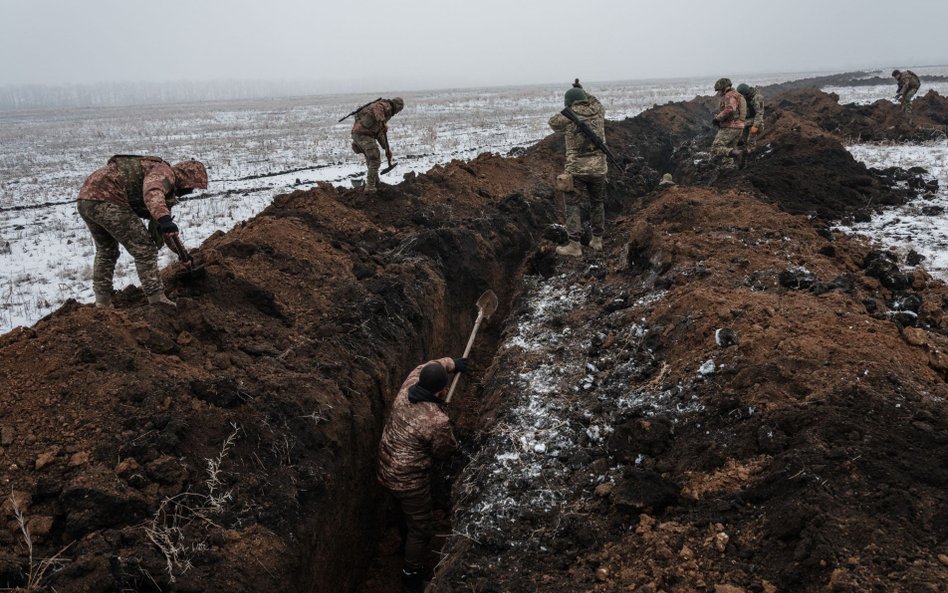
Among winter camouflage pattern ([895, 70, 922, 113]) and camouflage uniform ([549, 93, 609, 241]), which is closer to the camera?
camouflage uniform ([549, 93, 609, 241])

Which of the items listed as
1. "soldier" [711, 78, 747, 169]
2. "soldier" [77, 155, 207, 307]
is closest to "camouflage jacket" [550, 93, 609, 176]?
"soldier" [711, 78, 747, 169]

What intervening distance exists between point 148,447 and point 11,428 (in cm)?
78

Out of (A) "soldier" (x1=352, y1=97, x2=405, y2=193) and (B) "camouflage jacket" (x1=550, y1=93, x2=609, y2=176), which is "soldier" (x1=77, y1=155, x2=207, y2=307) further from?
(B) "camouflage jacket" (x1=550, y1=93, x2=609, y2=176)

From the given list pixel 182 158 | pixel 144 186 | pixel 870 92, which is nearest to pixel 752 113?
pixel 144 186

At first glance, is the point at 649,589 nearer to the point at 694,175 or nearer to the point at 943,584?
the point at 943,584

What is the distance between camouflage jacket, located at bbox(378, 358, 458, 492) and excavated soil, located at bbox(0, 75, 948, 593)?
294mm

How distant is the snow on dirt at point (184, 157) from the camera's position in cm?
854

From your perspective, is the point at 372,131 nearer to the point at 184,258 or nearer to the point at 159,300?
the point at 184,258

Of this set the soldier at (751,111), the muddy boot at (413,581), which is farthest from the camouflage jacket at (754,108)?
the muddy boot at (413,581)

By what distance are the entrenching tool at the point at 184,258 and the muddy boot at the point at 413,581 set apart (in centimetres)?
328

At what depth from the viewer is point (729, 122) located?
36.6 feet

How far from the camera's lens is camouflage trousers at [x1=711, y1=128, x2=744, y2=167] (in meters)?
11.3

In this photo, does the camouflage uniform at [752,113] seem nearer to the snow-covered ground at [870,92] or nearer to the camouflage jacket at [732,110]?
the camouflage jacket at [732,110]

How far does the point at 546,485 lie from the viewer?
151 inches
